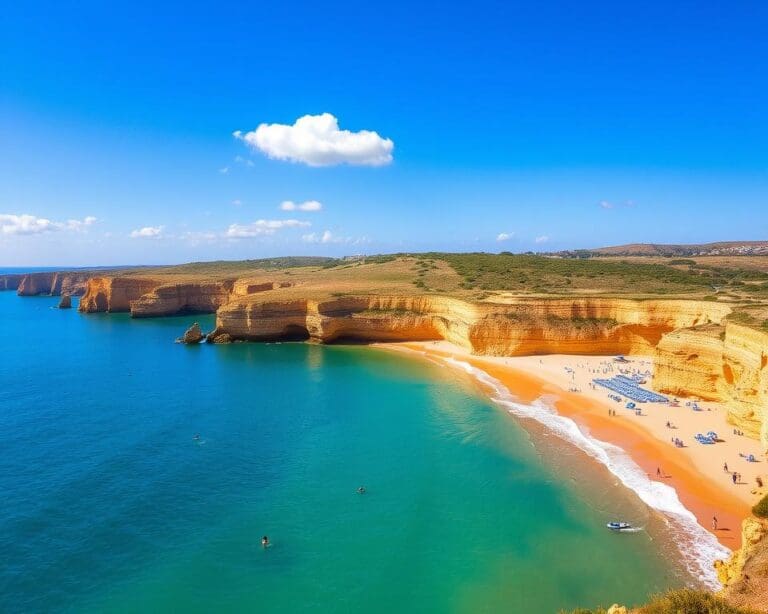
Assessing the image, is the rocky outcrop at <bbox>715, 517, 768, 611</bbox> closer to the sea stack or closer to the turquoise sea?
the turquoise sea

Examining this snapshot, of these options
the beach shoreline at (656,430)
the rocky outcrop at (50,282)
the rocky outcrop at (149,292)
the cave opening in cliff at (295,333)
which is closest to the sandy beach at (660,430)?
the beach shoreline at (656,430)

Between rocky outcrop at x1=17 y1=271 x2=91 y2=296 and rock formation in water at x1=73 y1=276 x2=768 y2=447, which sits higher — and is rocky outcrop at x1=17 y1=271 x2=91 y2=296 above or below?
above

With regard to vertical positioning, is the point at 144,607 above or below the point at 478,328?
below

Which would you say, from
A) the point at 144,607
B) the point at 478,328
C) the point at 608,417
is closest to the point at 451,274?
the point at 478,328

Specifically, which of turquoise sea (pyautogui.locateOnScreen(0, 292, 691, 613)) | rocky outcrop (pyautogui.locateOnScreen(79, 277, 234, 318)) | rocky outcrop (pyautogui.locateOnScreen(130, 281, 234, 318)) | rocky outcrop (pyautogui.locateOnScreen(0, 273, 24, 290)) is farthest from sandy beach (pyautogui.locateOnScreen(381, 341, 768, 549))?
rocky outcrop (pyautogui.locateOnScreen(0, 273, 24, 290))

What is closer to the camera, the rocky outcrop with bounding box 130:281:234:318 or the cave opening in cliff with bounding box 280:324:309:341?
the cave opening in cliff with bounding box 280:324:309:341

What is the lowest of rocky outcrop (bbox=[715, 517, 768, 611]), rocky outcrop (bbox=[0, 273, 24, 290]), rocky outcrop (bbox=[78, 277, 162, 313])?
rocky outcrop (bbox=[715, 517, 768, 611])

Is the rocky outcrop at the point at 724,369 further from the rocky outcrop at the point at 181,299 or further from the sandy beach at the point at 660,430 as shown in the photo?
the rocky outcrop at the point at 181,299

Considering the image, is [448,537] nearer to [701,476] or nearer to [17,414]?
[701,476]
